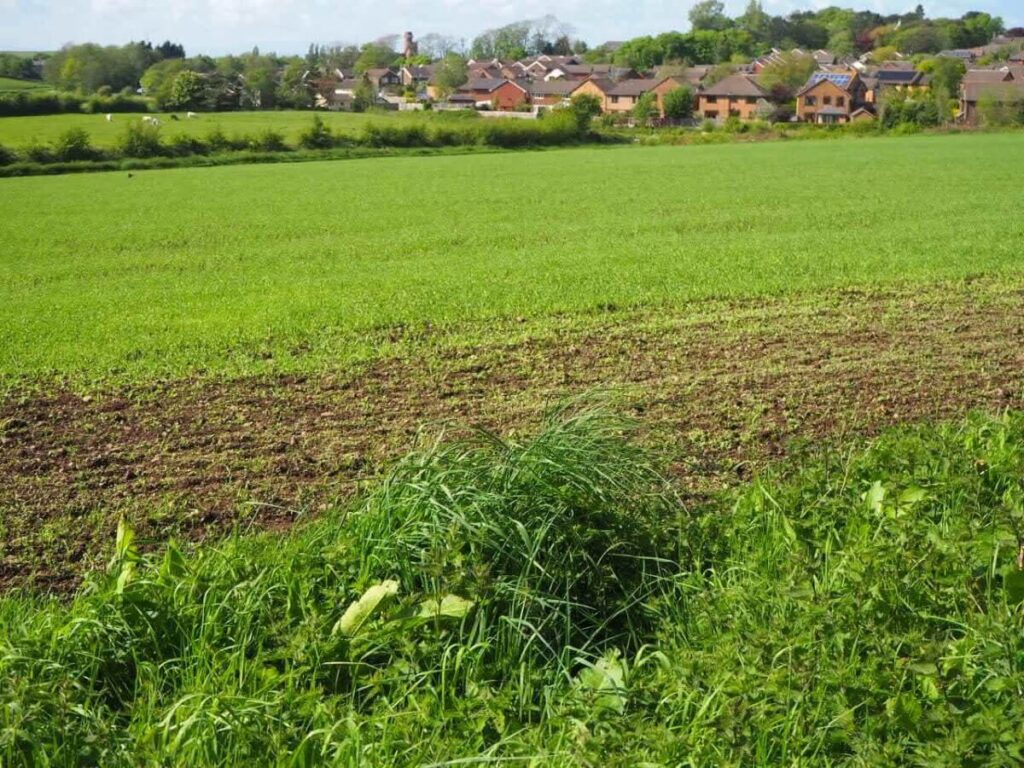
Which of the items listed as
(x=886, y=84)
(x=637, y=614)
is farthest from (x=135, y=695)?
(x=886, y=84)

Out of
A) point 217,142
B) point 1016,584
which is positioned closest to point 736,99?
point 217,142

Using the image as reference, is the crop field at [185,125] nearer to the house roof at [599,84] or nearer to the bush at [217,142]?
the bush at [217,142]

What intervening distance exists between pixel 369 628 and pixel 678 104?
4353 inches

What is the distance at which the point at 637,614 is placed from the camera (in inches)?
208

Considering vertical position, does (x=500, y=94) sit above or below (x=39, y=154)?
above

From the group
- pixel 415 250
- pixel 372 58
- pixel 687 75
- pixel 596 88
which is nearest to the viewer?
pixel 415 250

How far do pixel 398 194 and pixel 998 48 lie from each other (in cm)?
15567

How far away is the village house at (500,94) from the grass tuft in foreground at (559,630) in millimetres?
121569

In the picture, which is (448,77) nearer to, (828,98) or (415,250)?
(828,98)

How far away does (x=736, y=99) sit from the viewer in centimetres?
11388

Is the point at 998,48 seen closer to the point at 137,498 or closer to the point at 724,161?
the point at 724,161

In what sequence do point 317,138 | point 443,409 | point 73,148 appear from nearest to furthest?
1. point 443,409
2. point 73,148
3. point 317,138

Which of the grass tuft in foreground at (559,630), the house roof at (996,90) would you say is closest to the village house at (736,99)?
the house roof at (996,90)

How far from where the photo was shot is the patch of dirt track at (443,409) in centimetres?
753
